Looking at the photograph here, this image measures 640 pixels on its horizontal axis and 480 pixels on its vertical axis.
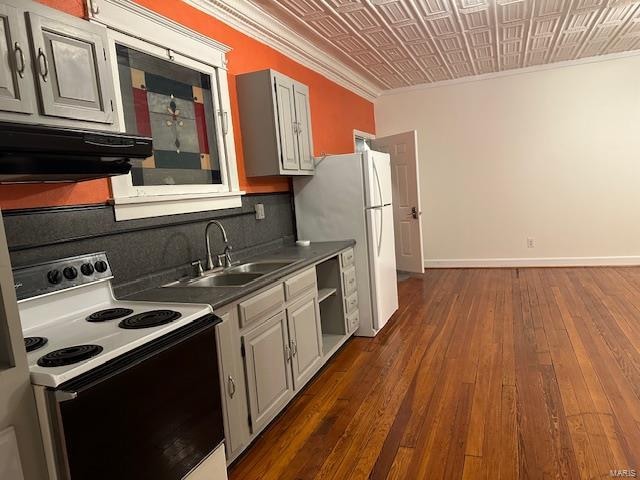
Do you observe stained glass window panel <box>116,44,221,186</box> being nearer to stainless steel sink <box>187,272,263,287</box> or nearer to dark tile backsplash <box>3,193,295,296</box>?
dark tile backsplash <box>3,193,295,296</box>

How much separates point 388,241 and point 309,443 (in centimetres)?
226

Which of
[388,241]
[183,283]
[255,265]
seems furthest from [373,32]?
[183,283]

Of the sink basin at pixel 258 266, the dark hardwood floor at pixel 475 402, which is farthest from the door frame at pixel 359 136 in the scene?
the sink basin at pixel 258 266

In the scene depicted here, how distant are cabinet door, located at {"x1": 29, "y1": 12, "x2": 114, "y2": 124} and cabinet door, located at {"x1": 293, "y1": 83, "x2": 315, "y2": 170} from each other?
1.91 m

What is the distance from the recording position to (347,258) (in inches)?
145

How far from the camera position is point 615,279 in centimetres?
519

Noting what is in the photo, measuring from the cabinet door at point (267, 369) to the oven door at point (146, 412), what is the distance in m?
0.42

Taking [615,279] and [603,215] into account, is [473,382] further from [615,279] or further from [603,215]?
[603,215]

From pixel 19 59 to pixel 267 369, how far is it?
68.4 inches

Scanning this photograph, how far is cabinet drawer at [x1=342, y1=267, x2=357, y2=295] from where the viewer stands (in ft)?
11.8

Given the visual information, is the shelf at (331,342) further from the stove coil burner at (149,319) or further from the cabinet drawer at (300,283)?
the stove coil burner at (149,319)

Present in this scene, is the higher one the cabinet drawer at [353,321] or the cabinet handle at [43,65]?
the cabinet handle at [43,65]

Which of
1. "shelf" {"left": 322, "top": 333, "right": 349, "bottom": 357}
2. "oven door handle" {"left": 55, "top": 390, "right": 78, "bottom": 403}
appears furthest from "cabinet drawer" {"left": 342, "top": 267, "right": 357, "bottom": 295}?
"oven door handle" {"left": 55, "top": 390, "right": 78, "bottom": 403}

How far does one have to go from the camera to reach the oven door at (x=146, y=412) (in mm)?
1217
